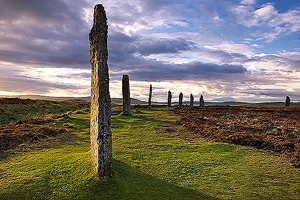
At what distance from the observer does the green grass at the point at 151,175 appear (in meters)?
5.94

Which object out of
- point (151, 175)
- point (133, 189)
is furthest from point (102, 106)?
point (151, 175)

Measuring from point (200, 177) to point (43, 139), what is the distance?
33.9 feet

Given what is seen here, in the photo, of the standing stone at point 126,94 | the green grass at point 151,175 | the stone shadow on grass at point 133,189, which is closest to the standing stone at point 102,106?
the stone shadow on grass at point 133,189

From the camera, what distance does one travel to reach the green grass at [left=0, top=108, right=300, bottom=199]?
594 cm

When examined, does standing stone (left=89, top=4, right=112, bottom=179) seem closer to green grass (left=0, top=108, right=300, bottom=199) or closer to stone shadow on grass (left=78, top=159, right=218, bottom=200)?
stone shadow on grass (left=78, top=159, right=218, bottom=200)

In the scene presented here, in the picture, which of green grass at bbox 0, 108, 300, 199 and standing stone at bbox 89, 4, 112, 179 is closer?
green grass at bbox 0, 108, 300, 199

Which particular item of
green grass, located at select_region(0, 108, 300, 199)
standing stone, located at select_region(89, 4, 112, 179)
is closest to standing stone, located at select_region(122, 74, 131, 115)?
green grass, located at select_region(0, 108, 300, 199)

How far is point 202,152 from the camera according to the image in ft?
34.8

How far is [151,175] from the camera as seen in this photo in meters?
7.31

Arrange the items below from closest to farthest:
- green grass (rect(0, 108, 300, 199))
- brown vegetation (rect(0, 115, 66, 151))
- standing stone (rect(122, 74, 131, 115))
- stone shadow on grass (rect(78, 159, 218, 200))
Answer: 1. stone shadow on grass (rect(78, 159, 218, 200))
2. green grass (rect(0, 108, 300, 199))
3. brown vegetation (rect(0, 115, 66, 151))
4. standing stone (rect(122, 74, 131, 115))

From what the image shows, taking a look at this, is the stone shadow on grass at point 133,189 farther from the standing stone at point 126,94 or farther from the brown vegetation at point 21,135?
the standing stone at point 126,94

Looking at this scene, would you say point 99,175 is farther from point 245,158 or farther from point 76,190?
point 245,158

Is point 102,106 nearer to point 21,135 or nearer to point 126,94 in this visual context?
point 21,135

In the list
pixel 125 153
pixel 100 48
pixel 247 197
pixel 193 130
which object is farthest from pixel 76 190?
pixel 193 130
